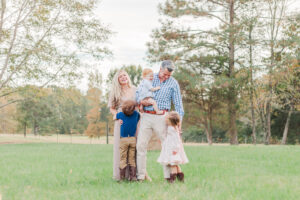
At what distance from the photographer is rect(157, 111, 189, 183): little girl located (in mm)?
5879

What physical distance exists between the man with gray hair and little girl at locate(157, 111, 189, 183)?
0.14 meters

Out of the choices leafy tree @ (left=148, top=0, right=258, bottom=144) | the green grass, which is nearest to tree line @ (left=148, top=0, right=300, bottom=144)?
leafy tree @ (left=148, top=0, right=258, bottom=144)

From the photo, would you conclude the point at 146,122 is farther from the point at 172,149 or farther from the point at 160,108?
the point at 172,149

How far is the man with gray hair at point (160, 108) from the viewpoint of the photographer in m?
6.11

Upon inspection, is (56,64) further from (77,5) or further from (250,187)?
(250,187)

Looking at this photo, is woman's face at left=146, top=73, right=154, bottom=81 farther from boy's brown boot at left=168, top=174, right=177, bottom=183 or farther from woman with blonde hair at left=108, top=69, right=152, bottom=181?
boy's brown boot at left=168, top=174, right=177, bottom=183

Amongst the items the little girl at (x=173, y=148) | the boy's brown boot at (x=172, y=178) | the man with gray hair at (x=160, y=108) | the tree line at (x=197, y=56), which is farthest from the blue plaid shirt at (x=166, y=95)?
the tree line at (x=197, y=56)

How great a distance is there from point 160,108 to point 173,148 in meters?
0.75

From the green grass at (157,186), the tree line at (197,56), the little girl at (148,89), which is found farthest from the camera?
the tree line at (197,56)

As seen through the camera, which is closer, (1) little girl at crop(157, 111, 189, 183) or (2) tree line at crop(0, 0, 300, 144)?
(1) little girl at crop(157, 111, 189, 183)

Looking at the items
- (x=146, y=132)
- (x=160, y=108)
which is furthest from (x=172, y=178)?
(x=160, y=108)

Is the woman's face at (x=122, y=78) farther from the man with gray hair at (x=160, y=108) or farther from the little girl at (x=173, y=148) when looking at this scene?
Answer: the little girl at (x=173, y=148)

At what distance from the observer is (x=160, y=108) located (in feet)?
20.2

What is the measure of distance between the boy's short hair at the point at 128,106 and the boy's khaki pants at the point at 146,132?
24cm
